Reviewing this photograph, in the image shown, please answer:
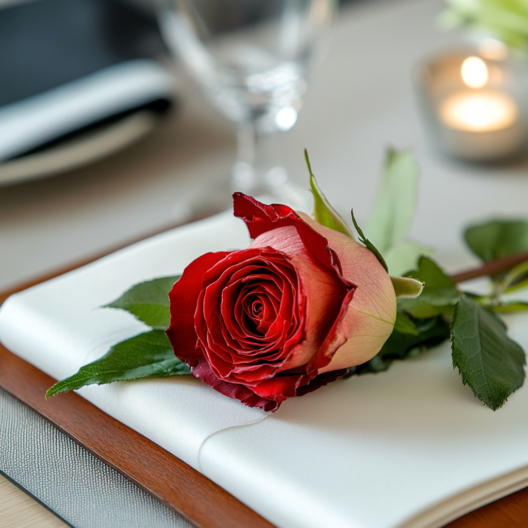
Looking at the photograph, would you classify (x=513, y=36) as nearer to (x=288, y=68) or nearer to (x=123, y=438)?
(x=288, y=68)

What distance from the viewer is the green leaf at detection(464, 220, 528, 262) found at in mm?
317

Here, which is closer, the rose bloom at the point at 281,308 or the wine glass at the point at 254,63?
the rose bloom at the point at 281,308

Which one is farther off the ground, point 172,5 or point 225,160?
point 172,5

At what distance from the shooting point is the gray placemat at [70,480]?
19cm

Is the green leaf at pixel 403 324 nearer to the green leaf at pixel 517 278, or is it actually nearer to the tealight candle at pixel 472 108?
the green leaf at pixel 517 278

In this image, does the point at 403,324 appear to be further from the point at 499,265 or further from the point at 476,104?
the point at 476,104

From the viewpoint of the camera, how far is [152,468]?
0.20 metres

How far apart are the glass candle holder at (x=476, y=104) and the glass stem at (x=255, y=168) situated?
0.39ft

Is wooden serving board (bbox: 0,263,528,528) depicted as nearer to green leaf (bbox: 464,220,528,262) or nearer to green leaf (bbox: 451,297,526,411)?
green leaf (bbox: 451,297,526,411)

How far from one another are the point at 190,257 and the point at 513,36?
0.35 metres

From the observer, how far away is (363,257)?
192 millimetres

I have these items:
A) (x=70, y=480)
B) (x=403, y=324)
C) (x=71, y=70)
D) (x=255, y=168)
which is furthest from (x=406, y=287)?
(x=71, y=70)

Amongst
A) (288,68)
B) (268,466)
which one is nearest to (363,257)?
(268,466)

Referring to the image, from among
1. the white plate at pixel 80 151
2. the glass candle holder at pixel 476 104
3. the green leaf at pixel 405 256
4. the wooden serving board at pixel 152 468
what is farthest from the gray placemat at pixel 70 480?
the glass candle holder at pixel 476 104
